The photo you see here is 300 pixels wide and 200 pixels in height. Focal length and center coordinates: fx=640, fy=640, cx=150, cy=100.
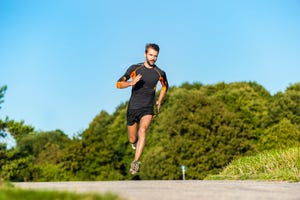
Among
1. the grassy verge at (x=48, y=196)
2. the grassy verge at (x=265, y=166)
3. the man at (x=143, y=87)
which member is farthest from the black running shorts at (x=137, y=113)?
the grassy verge at (x=48, y=196)

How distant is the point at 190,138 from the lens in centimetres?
6072

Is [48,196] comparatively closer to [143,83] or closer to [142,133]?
[143,83]

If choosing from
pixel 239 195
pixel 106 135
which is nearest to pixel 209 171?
pixel 106 135

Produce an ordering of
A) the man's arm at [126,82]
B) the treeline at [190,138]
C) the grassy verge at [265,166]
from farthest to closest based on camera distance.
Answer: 1. the treeline at [190,138]
2. the grassy verge at [265,166]
3. the man's arm at [126,82]

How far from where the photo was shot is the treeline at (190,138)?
5969 cm

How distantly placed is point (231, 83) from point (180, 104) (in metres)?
14.9

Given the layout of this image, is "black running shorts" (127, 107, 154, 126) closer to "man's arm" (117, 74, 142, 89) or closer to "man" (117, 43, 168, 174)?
"man" (117, 43, 168, 174)

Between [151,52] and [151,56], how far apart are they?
0.07 meters

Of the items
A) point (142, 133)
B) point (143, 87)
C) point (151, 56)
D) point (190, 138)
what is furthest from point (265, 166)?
point (190, 138)

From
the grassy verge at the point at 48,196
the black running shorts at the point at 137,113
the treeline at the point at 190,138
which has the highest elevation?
the treeline at the point at 190,138

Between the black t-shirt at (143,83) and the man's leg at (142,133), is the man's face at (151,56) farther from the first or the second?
the man's leg at (142,133)

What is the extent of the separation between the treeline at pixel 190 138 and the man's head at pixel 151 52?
130ft

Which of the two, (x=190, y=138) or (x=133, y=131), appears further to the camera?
(x=190, y=138)

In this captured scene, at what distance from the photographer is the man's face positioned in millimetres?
11891
